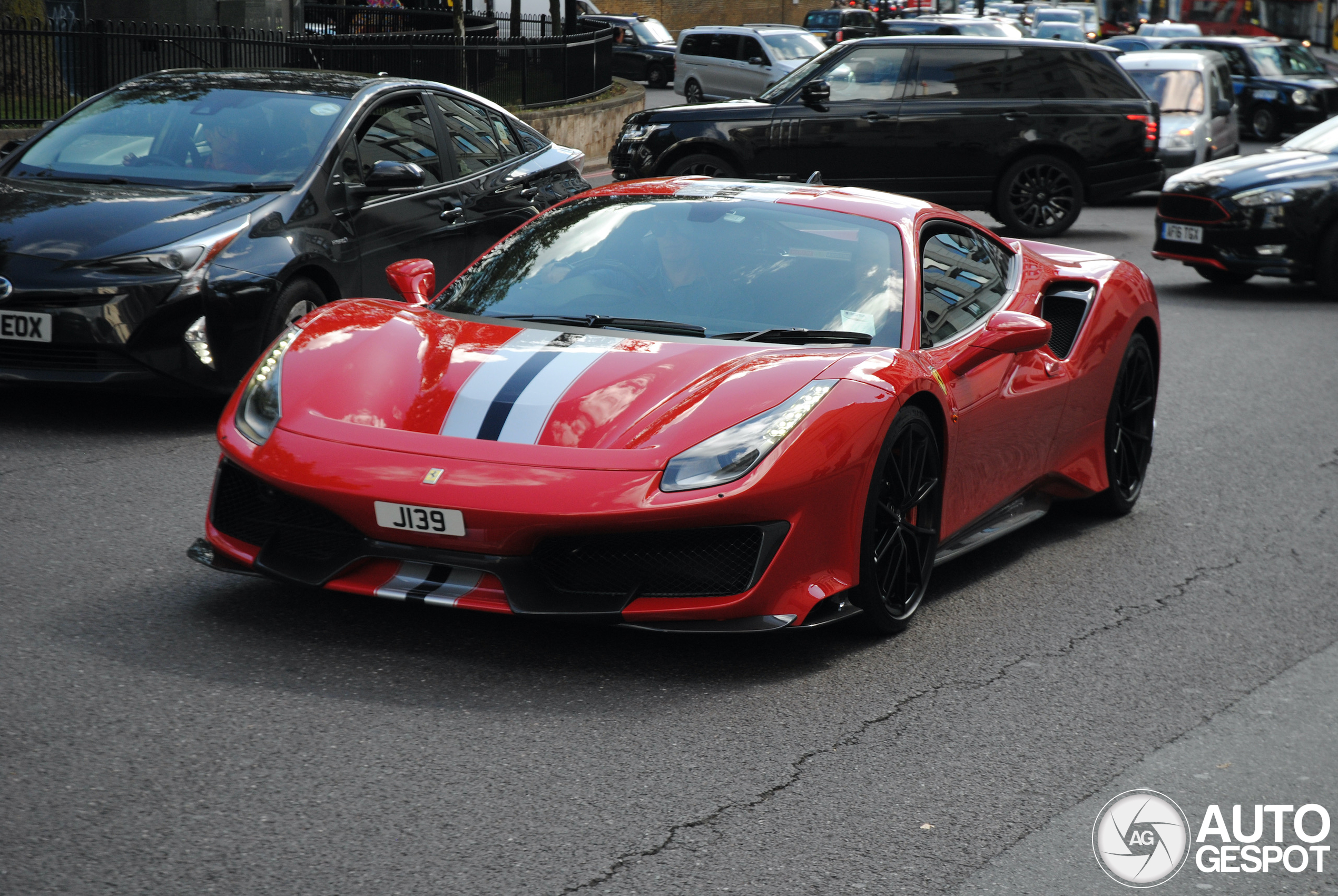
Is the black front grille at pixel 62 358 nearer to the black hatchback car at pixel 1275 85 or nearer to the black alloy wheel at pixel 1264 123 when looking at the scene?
the black hatchback car at pixel 1275 85

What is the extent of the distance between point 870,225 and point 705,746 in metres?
2.19

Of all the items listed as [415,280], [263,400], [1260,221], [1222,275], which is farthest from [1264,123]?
[263,400]

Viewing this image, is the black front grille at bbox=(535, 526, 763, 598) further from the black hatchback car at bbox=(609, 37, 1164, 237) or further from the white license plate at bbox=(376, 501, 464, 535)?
the black hatchback car at bbox=(609, 37, 1164, 237)

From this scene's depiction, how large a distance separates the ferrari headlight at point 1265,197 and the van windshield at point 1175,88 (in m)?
8.38

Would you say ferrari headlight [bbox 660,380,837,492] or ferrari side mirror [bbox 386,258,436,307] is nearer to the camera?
ferrari headlight [bbox 660,380,837,492]

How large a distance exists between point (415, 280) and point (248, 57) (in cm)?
1347

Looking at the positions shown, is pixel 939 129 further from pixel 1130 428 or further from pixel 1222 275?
pixel 1130 428

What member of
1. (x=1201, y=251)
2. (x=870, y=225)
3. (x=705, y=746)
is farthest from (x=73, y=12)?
(x=705, y=746)

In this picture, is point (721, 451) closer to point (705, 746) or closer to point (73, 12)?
point (705, 746)

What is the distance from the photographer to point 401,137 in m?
8.45

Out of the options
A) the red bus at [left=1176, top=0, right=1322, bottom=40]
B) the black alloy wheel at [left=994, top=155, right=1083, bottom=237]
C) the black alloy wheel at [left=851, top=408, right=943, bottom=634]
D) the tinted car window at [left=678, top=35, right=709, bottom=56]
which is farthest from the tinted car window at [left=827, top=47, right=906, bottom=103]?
the red bus at [left=1176, top=0, right=1322, bottom=40]

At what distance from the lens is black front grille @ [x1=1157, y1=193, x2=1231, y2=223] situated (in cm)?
1283

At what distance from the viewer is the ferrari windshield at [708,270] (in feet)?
16.5

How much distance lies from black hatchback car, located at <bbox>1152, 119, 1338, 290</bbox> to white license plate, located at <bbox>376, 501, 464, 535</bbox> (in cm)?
1015
